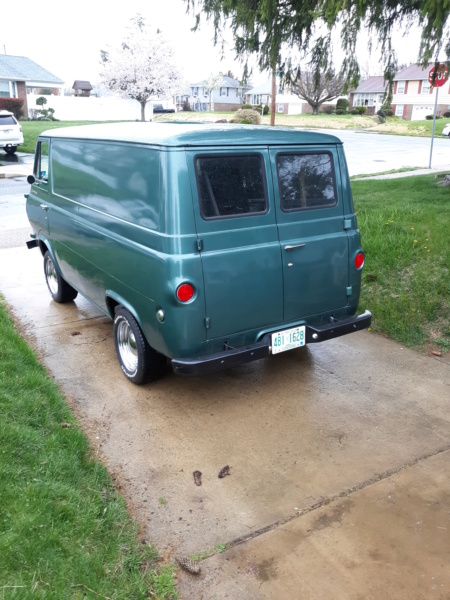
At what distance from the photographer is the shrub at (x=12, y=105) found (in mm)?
39594

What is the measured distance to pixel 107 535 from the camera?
2.95 meters

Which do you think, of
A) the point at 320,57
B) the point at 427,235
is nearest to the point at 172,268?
the point at 427,235

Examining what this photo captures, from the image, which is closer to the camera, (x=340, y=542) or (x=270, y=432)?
(x=340, y=542)

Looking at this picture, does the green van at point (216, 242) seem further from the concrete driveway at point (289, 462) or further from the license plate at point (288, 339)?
the concrete driveway at point (289, 462)

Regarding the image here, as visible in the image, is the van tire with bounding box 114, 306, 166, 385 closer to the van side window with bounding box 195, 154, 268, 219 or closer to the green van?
the green van

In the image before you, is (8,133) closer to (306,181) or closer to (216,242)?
(306,181)

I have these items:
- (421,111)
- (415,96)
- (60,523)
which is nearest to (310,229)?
(60,523)

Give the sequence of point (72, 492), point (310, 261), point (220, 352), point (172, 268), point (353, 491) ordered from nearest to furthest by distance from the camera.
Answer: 1. point (72, 492)
2. point (353, 491)
3. point (172, 268)
4. point (220, 352)
5. point (310, 261)

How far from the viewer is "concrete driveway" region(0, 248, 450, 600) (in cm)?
282

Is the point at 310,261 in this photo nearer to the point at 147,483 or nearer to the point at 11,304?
the point at 147,483

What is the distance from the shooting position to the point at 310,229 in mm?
4344

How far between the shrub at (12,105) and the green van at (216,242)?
39.4 meters

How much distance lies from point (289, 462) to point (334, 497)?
43cm

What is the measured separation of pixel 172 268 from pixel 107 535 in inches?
65.4
